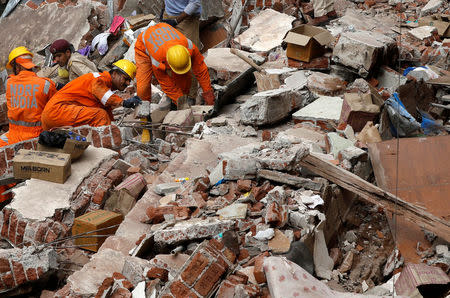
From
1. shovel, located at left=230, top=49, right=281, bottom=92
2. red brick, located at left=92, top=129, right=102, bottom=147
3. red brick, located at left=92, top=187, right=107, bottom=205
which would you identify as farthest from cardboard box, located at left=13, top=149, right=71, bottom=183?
shovel, located at left=230, top=49, right=281, bottom=92

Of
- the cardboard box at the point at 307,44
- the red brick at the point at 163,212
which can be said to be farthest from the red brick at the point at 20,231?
the cardboard box at the point at 307,44

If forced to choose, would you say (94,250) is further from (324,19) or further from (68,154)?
(324,19)

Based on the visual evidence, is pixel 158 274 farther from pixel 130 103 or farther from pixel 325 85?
pixel 325 85

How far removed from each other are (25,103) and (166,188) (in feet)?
8.26

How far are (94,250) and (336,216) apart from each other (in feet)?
6.84

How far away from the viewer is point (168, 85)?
6438 millimetres

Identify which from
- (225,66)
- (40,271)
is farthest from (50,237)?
(225,66)

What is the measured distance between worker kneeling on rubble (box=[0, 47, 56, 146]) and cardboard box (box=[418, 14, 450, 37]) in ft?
18.8

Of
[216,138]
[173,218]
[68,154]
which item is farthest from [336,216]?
[68,154]

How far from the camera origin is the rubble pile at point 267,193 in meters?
3.23

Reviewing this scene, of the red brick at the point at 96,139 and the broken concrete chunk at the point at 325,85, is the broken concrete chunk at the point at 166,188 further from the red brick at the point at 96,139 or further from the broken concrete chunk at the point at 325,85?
the broken concrete chunk at the point at 325,85

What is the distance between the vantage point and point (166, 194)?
4.43 m

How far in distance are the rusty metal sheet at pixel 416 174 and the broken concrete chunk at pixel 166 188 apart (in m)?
1.80

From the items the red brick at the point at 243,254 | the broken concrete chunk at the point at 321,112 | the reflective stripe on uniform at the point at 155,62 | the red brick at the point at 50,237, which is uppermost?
the red brick at the point at 243,254
